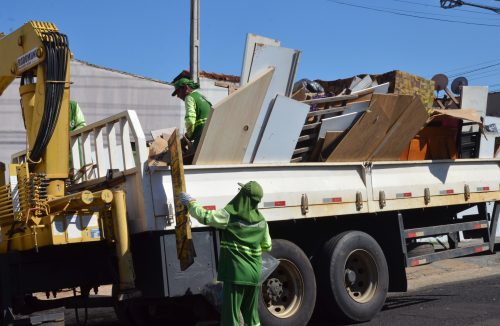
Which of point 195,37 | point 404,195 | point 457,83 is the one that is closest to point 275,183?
point 404,195

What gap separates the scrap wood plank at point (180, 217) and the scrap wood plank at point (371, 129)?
2.35 m

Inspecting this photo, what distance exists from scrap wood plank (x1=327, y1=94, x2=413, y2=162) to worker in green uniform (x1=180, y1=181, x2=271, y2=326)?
209 centimetres

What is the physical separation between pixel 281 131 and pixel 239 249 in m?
1.81

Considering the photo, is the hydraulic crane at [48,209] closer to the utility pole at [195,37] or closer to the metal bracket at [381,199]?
the metal bracket at [381,199]

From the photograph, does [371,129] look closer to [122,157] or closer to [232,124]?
[232,124]

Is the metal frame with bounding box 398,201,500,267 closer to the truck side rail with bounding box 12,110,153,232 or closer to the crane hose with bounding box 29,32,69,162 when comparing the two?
the truck side rail with bounding box 12,110,153,232

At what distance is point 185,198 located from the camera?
5906 millimetres

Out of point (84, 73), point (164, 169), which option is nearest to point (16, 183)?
point (164, 169)

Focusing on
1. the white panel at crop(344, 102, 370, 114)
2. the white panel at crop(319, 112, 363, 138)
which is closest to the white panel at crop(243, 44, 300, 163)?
the white panel at crop(319, 112, 363, 138)

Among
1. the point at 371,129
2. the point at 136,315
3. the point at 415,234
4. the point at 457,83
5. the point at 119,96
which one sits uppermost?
the point at 119,96

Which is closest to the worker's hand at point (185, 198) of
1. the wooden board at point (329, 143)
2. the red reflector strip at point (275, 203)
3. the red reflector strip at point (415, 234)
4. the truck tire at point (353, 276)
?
the red reflector strip at point (275, 203)

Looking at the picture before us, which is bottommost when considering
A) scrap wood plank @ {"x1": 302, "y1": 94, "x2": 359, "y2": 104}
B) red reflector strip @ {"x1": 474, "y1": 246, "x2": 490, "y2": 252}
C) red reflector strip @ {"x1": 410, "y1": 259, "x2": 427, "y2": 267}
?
red reflector strip @ {"x1": 474, "y1": 246, "x2": 490, "y2": 252}

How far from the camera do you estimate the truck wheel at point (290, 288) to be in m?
6.98

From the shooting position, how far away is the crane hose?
20.2 ft
